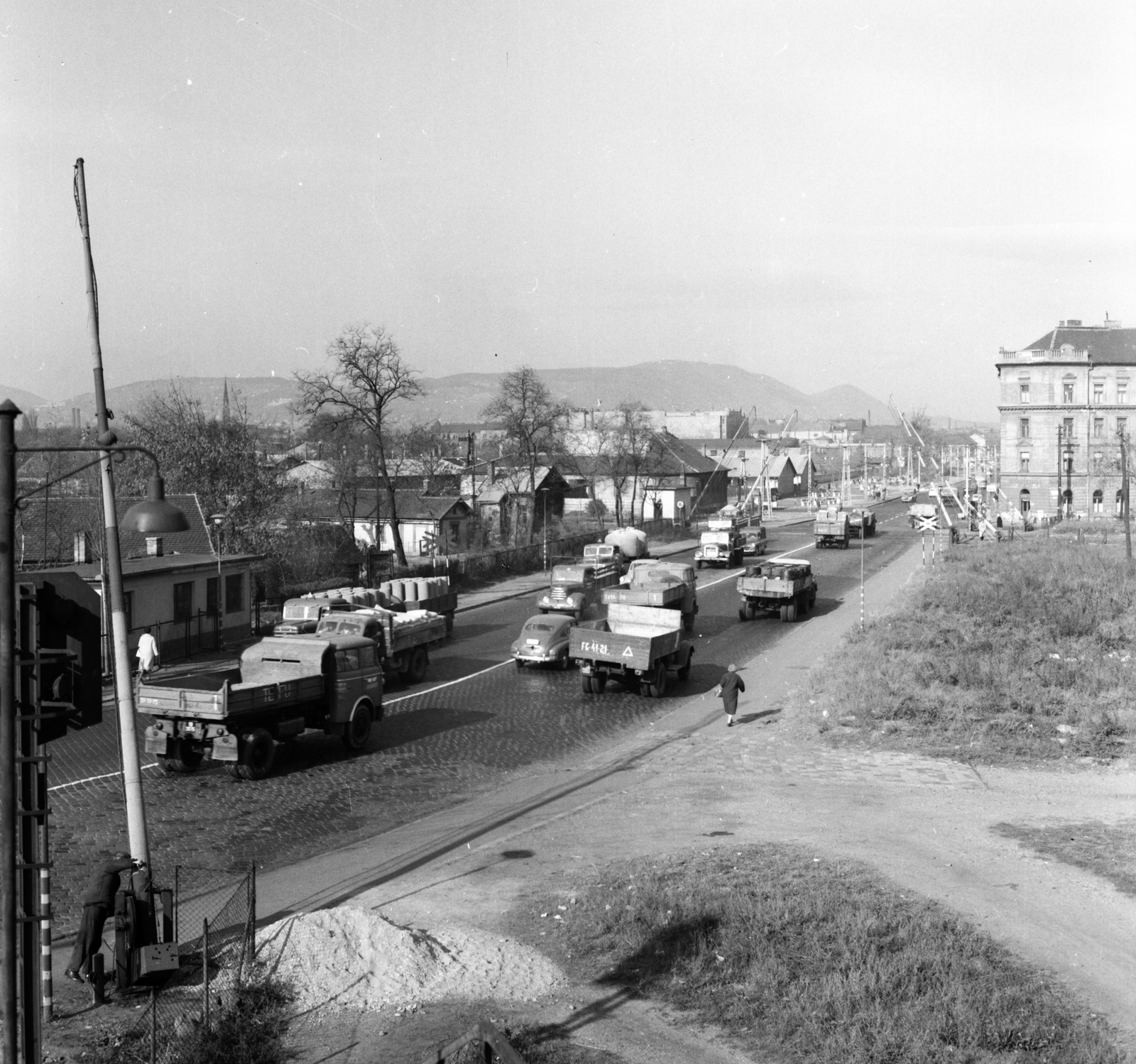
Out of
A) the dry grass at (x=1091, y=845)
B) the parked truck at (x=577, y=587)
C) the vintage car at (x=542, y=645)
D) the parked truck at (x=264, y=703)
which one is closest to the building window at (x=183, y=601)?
the vintage car at (x=542, y=645)

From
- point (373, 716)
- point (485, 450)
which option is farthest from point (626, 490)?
point (373, 716)

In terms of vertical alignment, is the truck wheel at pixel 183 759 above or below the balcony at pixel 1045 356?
below

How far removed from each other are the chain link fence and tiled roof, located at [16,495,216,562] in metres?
24.7

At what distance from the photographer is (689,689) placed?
31.7 meters

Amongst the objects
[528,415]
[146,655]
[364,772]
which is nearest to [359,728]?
[364,772]

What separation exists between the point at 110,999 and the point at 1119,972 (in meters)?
10.4

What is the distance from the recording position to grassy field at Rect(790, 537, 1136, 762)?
25.0 meters

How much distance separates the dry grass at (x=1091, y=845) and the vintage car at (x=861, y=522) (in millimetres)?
59148

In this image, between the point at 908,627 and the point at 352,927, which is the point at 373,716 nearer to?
the point at 352,927

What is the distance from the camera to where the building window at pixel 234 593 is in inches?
1501

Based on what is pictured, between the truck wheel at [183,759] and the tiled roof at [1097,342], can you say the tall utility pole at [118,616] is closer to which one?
the truck wheel at [183,759]

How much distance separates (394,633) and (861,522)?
53750mm

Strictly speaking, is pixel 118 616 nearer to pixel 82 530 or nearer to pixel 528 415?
pixel 82 530

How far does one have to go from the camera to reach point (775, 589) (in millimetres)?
43500
